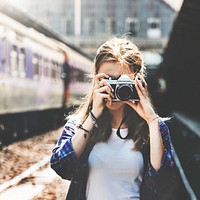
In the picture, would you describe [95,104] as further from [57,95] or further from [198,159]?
[57,95]

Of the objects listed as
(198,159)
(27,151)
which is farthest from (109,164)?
(27,151)

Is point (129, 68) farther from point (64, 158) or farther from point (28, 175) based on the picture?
point (28, 175)

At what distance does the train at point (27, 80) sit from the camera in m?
12.3

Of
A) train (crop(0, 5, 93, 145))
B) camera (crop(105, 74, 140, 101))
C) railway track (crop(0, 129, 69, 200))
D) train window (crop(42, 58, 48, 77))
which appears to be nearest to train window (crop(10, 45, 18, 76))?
train (crop(0, 5, 93, 145))

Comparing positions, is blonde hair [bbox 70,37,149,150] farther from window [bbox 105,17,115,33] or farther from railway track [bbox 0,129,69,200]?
window [bbox 105,17,115,33]

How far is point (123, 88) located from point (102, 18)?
5672 cm

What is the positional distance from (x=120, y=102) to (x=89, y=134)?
0.20 m

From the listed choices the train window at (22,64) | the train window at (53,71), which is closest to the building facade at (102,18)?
the train window at (53,71)

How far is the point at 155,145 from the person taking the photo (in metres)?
2.38

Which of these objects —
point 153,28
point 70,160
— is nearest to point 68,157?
point 70,160

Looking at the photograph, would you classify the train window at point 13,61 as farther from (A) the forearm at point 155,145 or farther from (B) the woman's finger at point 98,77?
(A) the forearm at point 155,145

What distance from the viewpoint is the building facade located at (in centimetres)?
5730

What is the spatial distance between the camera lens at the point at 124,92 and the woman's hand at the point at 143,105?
5 cm

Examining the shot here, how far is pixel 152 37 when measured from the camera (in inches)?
2228
